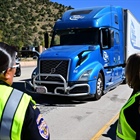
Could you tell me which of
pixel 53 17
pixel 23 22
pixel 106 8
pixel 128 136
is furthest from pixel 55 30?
pixel 53 17

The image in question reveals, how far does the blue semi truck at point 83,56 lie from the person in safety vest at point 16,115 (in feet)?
19.9

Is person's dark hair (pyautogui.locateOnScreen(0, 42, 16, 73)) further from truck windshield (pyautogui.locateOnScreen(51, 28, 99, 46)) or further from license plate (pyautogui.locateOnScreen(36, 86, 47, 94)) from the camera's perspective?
truck windshield (pyautogui.locateOnScreen(51, 28, 99, 46))

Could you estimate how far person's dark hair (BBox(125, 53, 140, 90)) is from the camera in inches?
76.3

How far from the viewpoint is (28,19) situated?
6950 cm

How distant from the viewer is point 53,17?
3014 inches

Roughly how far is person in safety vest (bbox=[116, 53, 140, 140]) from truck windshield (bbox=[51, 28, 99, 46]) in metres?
6.99

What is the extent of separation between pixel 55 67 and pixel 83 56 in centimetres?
89

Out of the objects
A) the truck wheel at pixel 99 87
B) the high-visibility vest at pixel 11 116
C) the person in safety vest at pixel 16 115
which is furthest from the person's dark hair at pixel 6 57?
the truck wheel at pixel 99 87

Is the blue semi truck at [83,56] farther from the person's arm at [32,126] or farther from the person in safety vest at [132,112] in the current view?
the person's arm at [32,126]

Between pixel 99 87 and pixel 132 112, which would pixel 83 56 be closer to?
pixel 99 87

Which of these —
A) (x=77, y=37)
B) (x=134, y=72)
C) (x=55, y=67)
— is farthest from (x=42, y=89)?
(x=134, y=72)

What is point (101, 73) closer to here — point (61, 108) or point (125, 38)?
point (61, 108)

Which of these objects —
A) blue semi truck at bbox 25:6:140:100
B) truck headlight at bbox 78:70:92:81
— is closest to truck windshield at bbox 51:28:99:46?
blue semi truck at bbox 25:6:140:100

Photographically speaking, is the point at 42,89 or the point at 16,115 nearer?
the point at 16,115
